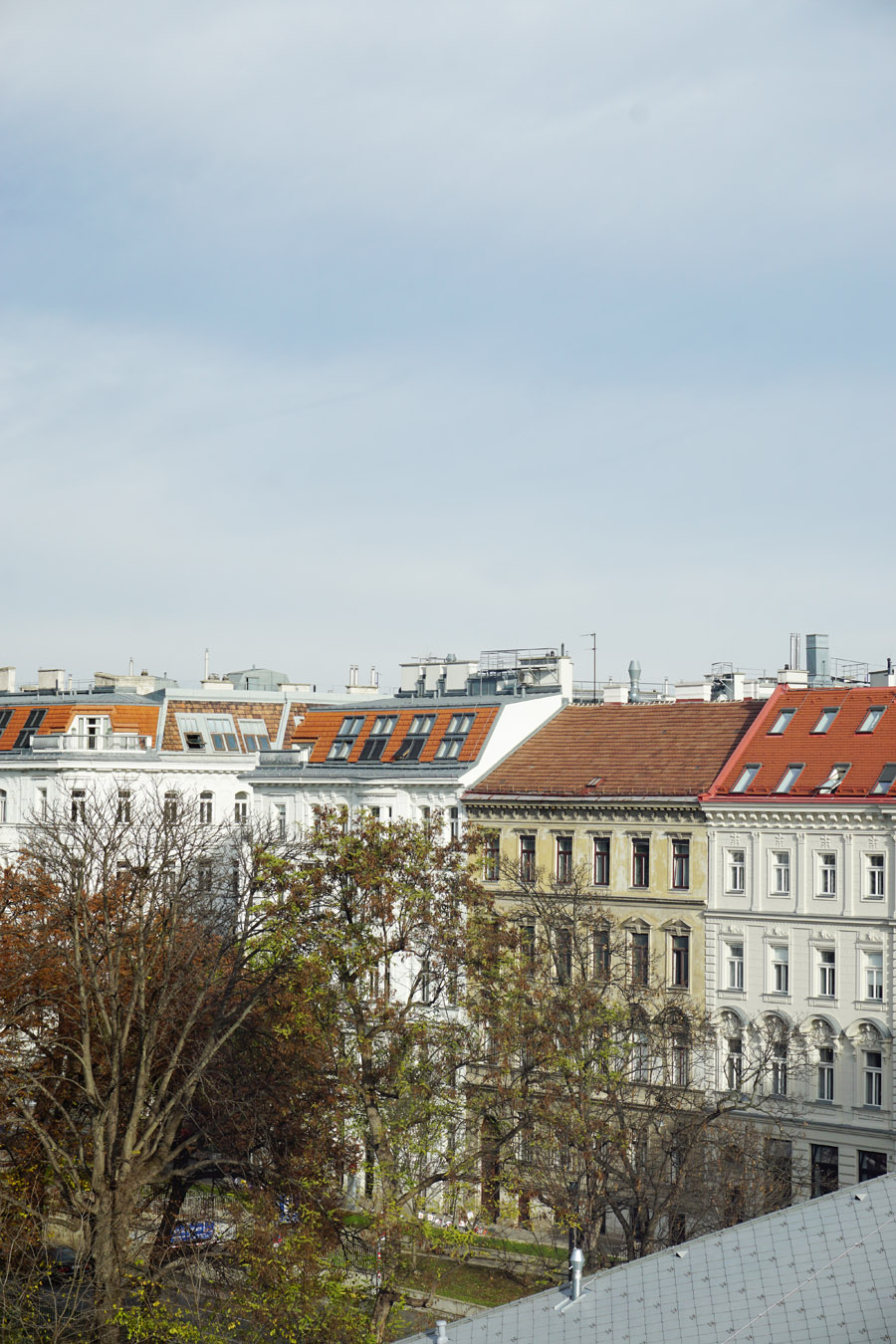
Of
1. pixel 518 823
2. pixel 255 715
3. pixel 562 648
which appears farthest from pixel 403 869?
pixel 255 715

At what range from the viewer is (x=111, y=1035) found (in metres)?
47.0

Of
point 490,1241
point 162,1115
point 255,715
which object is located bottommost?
point 490,1241

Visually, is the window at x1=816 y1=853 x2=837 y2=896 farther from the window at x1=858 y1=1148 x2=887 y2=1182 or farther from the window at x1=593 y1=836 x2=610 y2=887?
the window at x1=593 y1=836 x2=610 y2=887

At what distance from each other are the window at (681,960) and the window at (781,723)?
859 centimetres

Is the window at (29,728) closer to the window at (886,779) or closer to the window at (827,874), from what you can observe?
the window at (827,874)

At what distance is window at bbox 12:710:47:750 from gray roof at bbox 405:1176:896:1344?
61188mm

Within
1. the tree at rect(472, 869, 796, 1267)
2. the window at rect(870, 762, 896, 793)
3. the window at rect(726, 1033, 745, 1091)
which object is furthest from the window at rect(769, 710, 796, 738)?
the window at rect(726, 1033, 745, 1091)

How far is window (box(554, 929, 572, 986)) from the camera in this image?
61.2m

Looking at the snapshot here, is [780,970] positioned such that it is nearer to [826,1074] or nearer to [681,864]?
[826,1074]

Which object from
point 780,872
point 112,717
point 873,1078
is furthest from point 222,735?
point 873,1078

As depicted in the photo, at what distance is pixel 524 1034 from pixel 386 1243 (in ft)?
34.3

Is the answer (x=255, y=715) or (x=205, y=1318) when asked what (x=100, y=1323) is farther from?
(x=255, y=715)

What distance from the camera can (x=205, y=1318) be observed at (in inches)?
2061

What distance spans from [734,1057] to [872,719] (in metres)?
13.7
